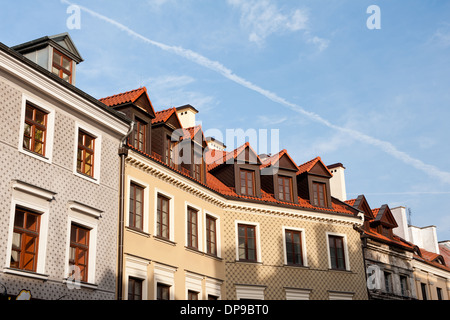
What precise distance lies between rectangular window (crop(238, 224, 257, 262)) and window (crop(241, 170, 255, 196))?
1.80 metres

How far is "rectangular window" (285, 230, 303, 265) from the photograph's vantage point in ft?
95.6

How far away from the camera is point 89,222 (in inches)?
786

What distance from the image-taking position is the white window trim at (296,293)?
92.6ft

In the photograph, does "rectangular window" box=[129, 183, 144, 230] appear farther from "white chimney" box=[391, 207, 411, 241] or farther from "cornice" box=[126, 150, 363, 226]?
"white chimney" box=[391, 207, 411, 241]

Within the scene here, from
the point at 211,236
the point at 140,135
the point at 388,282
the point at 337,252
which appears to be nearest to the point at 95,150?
the point at 140,135

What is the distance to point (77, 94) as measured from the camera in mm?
20297

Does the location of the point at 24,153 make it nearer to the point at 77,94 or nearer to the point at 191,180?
the point at 77,94

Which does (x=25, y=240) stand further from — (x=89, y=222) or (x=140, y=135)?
(x=140, y=135)

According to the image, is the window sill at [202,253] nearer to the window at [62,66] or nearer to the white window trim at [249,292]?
the white window trim at [249,292]

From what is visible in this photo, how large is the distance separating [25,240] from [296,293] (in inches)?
577

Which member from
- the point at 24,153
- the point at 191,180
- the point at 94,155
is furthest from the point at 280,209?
the point at 24,153

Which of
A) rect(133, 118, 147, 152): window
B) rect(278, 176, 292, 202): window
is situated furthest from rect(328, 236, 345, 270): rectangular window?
rect(133, 118, 147, 152): window
